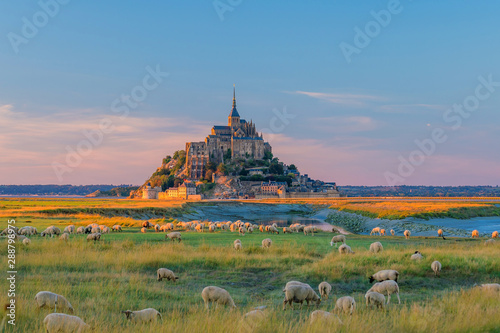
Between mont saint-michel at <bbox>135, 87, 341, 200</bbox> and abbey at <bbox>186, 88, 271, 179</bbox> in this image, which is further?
abbey at <bbox>186, 88, 271, 179</bbox>

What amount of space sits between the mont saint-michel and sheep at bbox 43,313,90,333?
149 metres

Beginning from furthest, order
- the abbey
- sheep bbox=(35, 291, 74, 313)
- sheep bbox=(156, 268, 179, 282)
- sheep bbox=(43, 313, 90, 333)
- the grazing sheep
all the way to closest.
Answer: the abbey, sheep bbox=(156, 268, 179, 282), sheep bbox=(35, 291, 74, 313), the grazing sheep, sheep bbox=(43, 313, 90, 333)

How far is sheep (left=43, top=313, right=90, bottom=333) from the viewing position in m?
7.43

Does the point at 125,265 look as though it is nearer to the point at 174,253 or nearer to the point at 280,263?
the point at 174,253

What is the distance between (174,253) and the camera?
56.5 feet

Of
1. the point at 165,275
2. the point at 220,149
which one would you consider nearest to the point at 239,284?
the point at 165,275

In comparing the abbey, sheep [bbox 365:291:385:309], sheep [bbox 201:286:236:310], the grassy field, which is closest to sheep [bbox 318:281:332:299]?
the grassy field

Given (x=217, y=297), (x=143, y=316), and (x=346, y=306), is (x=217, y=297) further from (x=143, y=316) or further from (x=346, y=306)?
(x=346, y=306)

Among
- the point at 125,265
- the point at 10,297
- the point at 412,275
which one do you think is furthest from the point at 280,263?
the point at 10,297

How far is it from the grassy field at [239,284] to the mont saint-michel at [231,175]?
13976cm

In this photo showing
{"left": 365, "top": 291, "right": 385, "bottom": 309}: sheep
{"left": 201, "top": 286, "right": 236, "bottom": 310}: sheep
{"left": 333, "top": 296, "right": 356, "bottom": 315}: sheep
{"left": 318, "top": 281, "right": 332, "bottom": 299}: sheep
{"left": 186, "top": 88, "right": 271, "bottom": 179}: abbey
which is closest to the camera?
{"left": 333, "top": 296, "right": 356, "bottom": 315}: sheep

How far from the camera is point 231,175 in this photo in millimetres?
173625

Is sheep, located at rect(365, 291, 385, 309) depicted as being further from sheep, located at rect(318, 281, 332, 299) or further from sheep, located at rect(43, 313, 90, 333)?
sheep, located at rect(43, 313, 90, 333)

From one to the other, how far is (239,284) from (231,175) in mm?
160126
